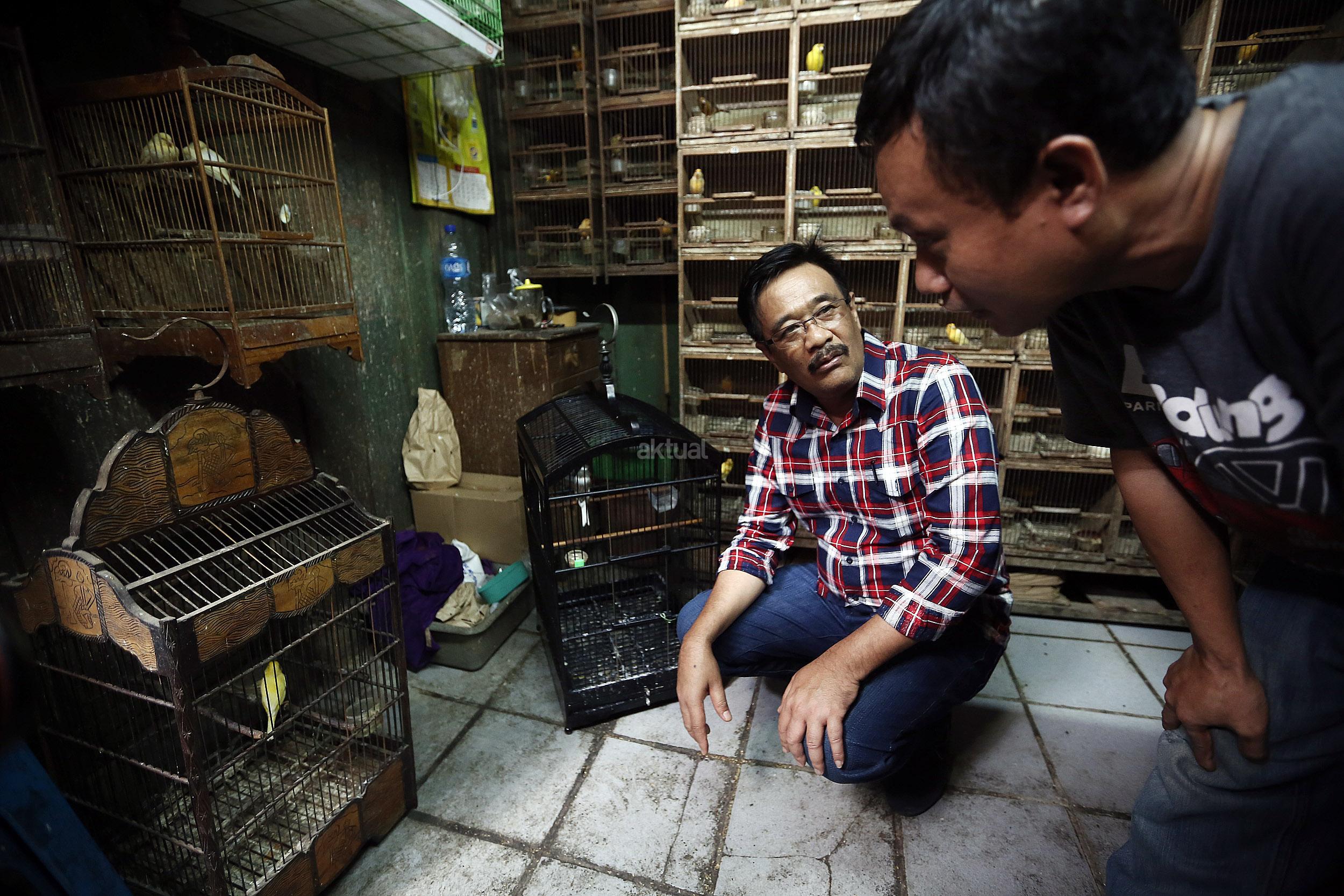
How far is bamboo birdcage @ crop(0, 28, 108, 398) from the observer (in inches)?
40.4

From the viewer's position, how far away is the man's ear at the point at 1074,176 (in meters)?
0.51

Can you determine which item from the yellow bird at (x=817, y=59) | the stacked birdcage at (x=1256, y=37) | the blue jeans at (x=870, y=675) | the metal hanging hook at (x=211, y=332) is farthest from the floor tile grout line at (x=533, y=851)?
the stacked birdcage at (x=1256, y=37)

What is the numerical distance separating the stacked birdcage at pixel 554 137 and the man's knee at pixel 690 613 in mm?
1950

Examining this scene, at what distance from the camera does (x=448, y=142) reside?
9.21ft

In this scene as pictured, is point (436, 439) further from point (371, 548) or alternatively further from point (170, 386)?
point (371, 548)

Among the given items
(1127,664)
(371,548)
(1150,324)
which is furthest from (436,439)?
(1127,664)

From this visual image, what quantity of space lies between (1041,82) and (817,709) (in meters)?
1.04

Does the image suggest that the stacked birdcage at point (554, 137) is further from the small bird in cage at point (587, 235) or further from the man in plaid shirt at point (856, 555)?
the man in plaid shirt at point (856, 555)

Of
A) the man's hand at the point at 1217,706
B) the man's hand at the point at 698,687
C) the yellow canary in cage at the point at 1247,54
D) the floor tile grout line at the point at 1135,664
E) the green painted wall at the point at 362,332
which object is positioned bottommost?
the floor tile grout line at the point at 1135,664

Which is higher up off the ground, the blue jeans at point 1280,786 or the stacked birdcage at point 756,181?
the stacked birdcage at point 756,181

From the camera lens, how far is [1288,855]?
2.39 ft

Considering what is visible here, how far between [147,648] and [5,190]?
846 mm

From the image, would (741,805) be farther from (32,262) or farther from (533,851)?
(32,262)

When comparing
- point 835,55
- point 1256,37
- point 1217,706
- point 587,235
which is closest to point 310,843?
point 1217,706
